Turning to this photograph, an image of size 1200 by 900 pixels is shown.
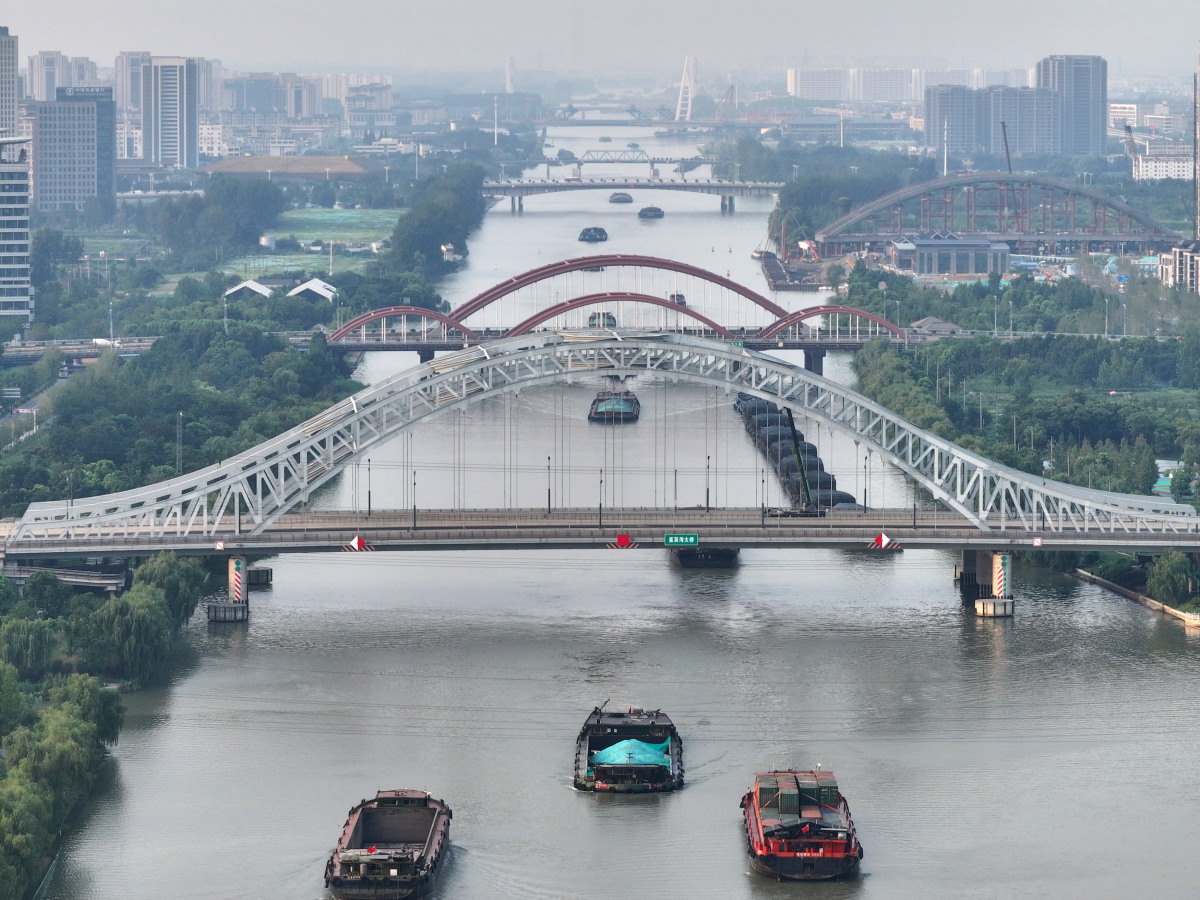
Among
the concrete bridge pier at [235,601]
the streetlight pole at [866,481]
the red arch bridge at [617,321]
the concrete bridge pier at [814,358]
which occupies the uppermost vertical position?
the red arch bridge at [617,321]

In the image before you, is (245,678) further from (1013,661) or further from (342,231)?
(342,231)

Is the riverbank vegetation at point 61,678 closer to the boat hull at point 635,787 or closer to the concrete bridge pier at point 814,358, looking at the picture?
the boat hull at point 635,787

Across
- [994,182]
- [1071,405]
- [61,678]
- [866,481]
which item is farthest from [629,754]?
[994,182]

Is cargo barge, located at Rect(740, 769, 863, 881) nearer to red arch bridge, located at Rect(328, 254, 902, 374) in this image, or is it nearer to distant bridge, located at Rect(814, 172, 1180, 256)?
red arch bridge, located at Rect(328, 254, 902, 374)

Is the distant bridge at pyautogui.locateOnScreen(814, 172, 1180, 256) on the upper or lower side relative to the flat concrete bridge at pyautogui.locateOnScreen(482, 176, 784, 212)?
lower

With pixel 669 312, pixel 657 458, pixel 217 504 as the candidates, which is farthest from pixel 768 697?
pixel 669 312

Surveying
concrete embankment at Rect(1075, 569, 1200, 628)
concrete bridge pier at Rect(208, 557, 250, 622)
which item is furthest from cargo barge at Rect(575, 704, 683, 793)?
concrete embankment at Rect(1075, 569, 1200, 628)

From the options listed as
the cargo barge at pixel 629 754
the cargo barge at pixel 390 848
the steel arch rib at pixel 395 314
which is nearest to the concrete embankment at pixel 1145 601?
the cargo barge at pixel 629 754
